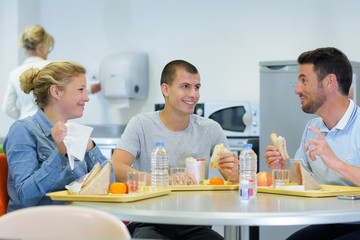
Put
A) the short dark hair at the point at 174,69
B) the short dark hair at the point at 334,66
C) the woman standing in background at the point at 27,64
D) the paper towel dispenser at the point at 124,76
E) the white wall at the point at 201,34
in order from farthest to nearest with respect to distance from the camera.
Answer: the paper towel dispenser at the point at 124,76 → the white wall at the point at 201,34 → the woman standing in background at the point at 27,64 → the short dark hair at the point at 174,69 → the short dark hair at the point at 334,66

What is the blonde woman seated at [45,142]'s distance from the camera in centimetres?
197

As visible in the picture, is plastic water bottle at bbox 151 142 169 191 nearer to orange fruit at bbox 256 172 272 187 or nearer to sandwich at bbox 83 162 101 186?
sandwich at bbox 83 162 101 186

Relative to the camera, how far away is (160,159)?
2.24 m

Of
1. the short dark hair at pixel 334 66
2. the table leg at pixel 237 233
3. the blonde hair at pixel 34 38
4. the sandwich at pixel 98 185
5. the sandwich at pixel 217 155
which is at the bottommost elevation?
Answer: the table leg at pixel 237 233

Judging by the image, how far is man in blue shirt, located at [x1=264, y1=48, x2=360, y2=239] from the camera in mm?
2293

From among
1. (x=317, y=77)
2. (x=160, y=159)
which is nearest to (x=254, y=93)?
(x=317, y=77)

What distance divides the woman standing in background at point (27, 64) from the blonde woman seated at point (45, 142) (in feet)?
5.95

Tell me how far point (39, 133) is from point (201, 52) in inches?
129

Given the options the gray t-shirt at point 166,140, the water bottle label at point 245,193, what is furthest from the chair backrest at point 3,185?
the water bottle label at point 245,193

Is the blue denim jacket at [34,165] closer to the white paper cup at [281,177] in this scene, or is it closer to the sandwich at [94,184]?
the sandwich at [94,184]

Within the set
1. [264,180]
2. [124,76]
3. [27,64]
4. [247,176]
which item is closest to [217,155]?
[264,180]

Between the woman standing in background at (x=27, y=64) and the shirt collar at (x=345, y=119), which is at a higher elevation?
the woman standing in background at (x=27, y=64)

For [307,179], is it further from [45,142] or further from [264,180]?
[45,142]

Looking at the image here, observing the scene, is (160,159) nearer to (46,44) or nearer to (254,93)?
(46,44)
